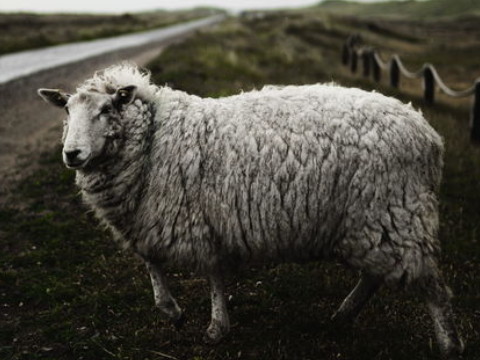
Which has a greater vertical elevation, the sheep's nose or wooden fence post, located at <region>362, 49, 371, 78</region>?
the sheep's nose

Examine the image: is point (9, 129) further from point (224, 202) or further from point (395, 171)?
point (395, 171)

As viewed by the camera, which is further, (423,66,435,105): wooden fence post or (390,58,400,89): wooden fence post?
(390,58,400,89): wooden fence post

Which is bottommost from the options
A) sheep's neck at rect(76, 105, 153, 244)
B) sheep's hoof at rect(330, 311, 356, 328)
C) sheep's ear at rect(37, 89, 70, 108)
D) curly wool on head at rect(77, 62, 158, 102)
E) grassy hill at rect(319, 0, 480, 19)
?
grassy hill at rect(319, 0, 480, 19)

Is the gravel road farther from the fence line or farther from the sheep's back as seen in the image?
the fence line

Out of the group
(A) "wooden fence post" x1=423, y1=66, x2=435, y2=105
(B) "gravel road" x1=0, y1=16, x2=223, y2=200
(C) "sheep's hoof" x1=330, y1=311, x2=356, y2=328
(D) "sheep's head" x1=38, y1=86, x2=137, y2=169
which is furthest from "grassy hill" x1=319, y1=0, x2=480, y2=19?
(D) "sheep's head" x1=38, y1=86, x2=137, y2=169

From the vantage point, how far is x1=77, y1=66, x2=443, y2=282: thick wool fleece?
366cm

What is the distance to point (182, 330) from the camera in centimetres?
446

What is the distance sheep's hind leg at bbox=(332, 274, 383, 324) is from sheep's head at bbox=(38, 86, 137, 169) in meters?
2.73

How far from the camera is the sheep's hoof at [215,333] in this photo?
422 centimetres

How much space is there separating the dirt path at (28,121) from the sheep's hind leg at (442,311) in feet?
21.1

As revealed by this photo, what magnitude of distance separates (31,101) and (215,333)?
11.2 m

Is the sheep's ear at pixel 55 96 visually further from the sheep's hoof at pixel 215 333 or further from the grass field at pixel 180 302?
the sheep's hoof at pixel 215 333

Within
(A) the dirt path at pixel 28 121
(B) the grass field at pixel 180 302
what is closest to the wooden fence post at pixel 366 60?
(A) the dirt path at pixel 28 121

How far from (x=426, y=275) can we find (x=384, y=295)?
137cm
